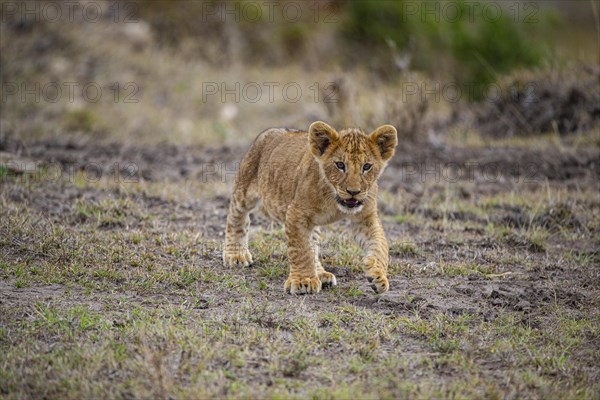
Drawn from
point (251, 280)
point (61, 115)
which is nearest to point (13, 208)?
point (251, 280)

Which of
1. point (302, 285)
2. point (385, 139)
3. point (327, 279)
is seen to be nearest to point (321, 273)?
point (327, 279)

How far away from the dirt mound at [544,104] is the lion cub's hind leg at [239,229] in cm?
631

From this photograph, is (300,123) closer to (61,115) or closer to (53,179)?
(61,115)

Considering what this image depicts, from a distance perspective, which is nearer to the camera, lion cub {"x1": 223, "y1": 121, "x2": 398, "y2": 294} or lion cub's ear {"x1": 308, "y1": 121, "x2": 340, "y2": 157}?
lion cub {"x1": 223, "y1": 121, "x2": 398, "y2": 294}

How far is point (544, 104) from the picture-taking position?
12.4 m

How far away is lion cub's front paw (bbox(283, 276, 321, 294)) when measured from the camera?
5852 millimetres

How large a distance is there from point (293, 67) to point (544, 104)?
26.3ft

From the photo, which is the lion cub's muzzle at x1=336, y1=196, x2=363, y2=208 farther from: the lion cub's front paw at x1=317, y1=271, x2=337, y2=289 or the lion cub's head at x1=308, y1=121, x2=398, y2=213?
the lion cub's front paw at x1=317, y1=271, x2=337, y2=289

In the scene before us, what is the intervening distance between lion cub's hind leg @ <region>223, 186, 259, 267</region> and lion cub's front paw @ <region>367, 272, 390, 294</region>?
1400mm

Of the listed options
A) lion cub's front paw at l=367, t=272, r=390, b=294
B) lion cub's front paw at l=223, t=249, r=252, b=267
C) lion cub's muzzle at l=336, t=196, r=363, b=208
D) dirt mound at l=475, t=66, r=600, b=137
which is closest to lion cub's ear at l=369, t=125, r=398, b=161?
lion cub's muzzle at l=336, t=196, r=363, b=208

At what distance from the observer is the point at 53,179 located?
913cm

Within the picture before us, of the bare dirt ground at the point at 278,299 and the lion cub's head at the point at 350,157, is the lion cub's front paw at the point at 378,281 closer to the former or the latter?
the bare dirt ground at the point at 278,299

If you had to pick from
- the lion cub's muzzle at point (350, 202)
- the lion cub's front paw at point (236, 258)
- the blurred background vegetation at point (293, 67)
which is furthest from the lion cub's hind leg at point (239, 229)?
the blurred background vegetation at point (293, 67)

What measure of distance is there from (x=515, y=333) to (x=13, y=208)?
4964 mm
